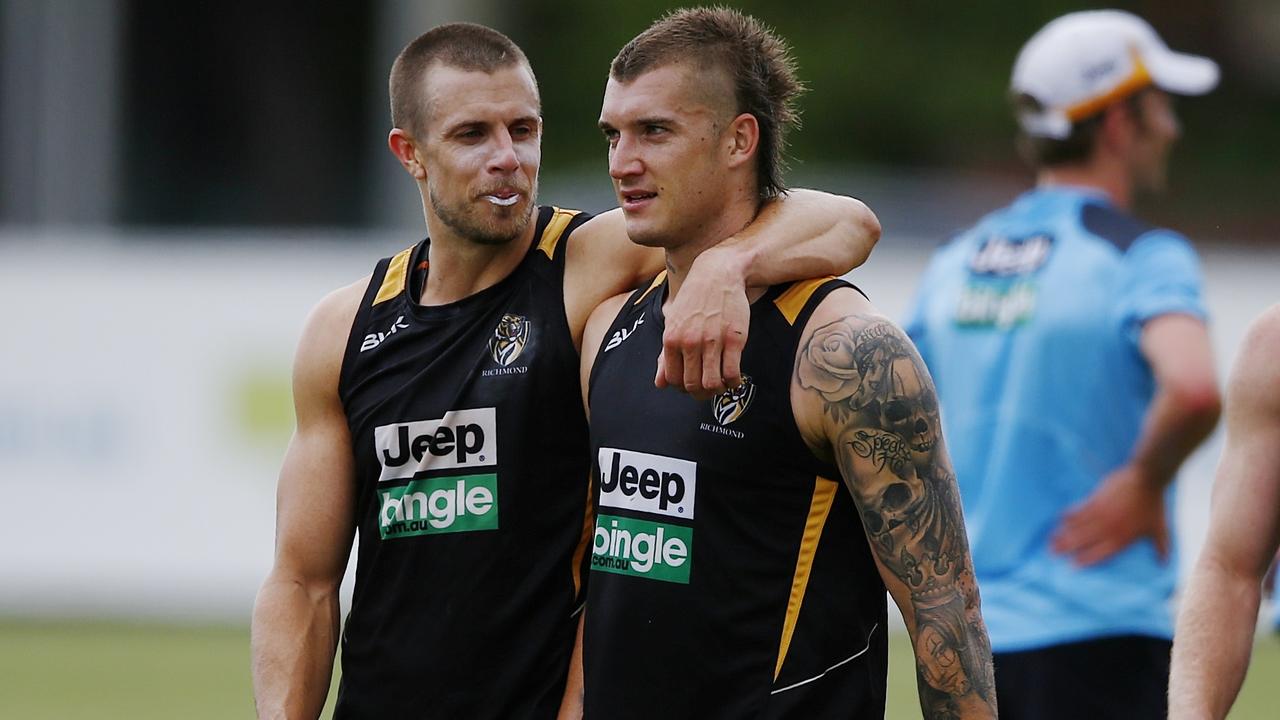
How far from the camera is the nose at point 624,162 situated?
4020mm

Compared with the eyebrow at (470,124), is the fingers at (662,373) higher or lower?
lower

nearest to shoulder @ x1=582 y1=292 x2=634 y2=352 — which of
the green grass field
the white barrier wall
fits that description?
the green grass field

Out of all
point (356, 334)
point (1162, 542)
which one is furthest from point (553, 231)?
point (1162, 542)

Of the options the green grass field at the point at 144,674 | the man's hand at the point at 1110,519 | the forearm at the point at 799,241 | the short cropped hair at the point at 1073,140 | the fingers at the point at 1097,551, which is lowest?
the green grass field at the point at 144,674

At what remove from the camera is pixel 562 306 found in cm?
457

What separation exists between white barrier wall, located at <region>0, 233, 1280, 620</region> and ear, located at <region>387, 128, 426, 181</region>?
735cm

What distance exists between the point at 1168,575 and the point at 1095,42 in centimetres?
168

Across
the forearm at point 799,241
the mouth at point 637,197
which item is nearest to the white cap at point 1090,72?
the forearm at point 799,241

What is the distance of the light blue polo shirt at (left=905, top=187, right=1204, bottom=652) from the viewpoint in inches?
213

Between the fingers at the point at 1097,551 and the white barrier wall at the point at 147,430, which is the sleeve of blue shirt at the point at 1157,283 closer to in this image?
the fingers at the point at 1097,551

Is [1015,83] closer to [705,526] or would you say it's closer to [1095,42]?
[1095,42]

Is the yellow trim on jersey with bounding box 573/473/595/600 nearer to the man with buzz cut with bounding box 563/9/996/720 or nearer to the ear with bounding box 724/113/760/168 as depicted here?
the man with buzz cut with bounding box 563/9/996/720

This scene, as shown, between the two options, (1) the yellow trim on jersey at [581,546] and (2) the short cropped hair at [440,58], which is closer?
(1) the yellow trim on jersey at [581,546]

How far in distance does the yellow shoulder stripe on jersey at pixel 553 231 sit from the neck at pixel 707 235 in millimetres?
581
